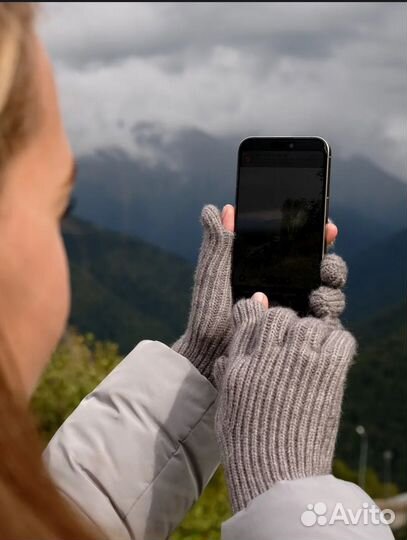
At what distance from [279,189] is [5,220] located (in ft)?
2.33

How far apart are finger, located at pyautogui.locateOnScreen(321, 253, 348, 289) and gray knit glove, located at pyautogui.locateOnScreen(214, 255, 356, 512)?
157mm

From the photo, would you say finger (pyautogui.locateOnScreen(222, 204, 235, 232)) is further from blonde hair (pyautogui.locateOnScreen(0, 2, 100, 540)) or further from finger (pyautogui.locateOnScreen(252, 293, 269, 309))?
blonde hair (pyautogui.locateOnScreen(0, 2, 100, 540))

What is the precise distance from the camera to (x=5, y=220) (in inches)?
25.4

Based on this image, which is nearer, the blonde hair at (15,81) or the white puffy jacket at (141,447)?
the blonde hair at (15,81)

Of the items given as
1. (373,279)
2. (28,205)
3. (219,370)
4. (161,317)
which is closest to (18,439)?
(28,205)

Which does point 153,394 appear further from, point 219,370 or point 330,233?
point 330,233

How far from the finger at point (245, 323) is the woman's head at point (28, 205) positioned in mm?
359

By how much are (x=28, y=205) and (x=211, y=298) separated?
1.86 ft

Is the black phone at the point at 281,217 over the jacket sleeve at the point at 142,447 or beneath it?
over

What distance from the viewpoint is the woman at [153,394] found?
24.4 inches

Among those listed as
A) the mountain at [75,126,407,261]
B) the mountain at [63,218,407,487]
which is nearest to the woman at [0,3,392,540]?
the mountain at [63,218,407,487]

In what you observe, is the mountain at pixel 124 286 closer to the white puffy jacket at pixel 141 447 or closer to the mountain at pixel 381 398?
the mountain at pixel 381 398

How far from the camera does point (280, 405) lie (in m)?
0.99

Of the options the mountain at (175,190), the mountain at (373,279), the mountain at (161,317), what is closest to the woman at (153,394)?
the mountain at (161,317)
